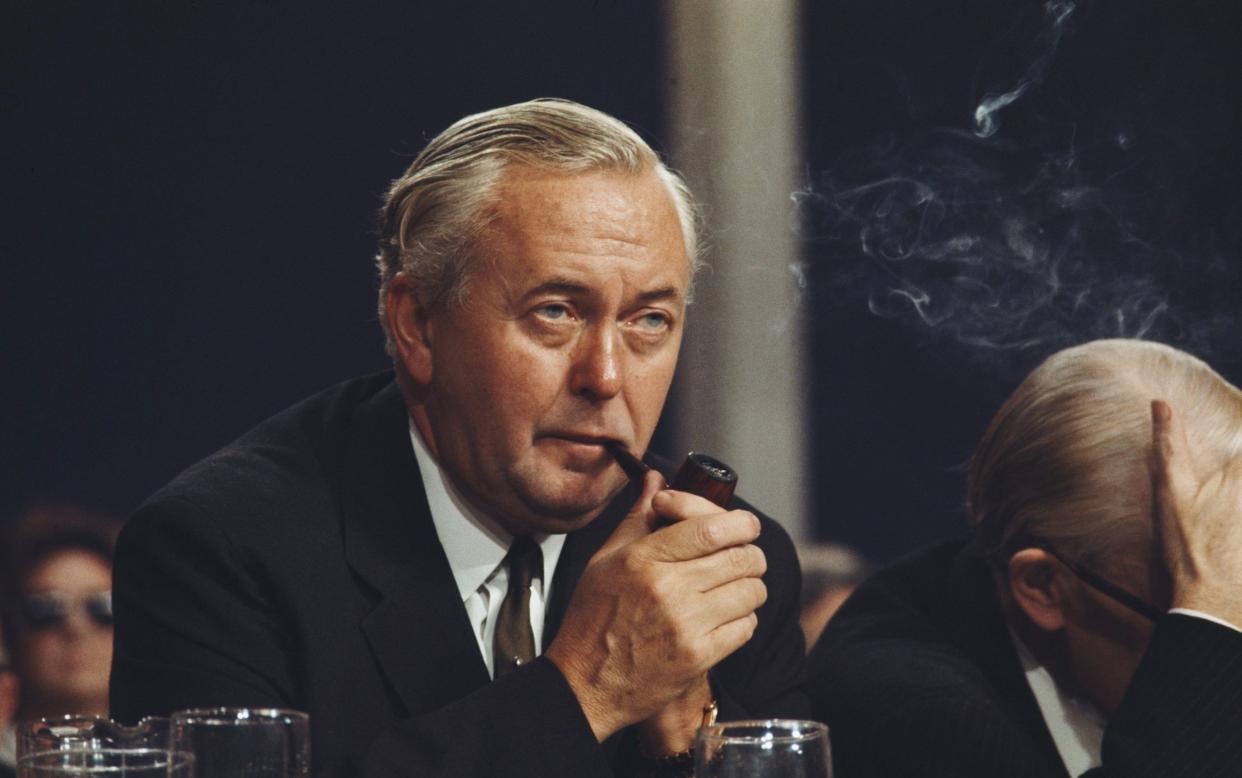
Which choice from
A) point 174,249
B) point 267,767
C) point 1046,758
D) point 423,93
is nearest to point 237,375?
point 174,249

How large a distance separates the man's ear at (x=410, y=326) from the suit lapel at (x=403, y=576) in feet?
A: 0.32

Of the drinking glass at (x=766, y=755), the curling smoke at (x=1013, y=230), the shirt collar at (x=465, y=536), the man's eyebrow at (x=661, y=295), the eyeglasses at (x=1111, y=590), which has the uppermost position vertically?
the curling smoke at (x=1013, y=230)

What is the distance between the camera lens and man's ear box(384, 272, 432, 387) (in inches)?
89.9

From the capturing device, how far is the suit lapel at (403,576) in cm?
207

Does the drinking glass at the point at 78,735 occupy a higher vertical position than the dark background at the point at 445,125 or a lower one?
lower

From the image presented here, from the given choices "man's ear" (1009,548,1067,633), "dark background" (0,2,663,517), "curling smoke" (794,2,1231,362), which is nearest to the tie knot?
"man's ear" (1009,548,1067,633)

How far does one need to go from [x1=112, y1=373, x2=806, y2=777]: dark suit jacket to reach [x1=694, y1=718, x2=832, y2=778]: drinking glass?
46 cm

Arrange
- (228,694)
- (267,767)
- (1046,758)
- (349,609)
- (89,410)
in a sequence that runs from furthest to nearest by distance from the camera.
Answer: (89,410) → (1046,758) → (349,609) → (228,694) → (267,767)

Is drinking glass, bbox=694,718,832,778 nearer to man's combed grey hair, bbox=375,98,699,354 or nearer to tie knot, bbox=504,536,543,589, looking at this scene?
tie knot, bbox=504,536,543,589

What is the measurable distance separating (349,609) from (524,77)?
1.61 m

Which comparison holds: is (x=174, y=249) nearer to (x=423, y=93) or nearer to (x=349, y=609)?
(x=423, y=93)

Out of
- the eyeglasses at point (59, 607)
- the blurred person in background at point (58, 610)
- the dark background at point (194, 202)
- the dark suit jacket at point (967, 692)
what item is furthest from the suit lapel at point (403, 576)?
the eyeglasses at point (59, 607)

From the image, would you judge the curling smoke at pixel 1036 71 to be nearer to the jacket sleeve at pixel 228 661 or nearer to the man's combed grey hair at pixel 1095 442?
the man's combed grey hair at pixel 1095 442

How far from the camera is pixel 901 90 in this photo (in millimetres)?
3684
